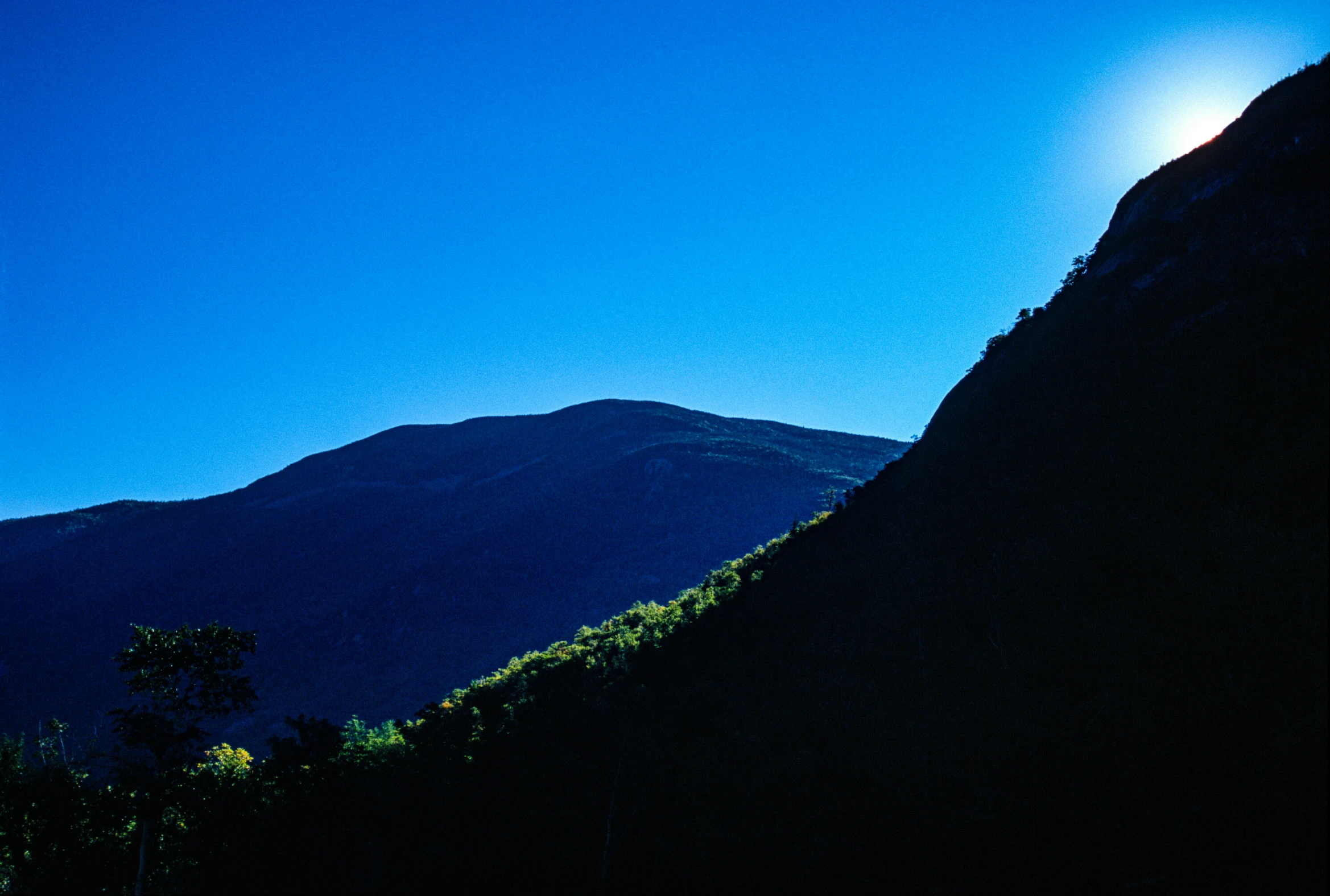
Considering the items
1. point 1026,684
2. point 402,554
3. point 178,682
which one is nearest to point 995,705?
point 1026,684

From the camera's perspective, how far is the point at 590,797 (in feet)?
58.8

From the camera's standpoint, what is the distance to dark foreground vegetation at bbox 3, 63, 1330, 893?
12.4 m

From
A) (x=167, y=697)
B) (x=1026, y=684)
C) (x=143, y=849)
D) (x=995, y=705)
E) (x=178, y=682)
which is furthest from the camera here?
(x=178, y=682)

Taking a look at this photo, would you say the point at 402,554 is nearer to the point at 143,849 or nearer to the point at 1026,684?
the point at 143,849

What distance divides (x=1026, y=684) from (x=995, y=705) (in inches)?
39.4

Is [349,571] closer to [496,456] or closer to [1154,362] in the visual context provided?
[496,456]

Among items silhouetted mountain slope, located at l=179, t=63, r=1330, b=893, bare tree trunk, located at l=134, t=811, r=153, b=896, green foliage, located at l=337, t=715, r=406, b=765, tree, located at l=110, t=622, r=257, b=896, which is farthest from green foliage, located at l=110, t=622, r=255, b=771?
green foliage, located at l=337, t=715, r=406, b=765

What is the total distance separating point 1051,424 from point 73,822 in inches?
1409

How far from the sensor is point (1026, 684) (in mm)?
15977

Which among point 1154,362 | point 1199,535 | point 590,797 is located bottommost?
point 590,797

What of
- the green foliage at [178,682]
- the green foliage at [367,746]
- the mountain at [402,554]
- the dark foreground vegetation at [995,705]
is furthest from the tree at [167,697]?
the mountain at [402,554]

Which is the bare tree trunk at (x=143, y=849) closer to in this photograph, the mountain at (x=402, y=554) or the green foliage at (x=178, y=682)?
the green foliage at (x=178, y=682)

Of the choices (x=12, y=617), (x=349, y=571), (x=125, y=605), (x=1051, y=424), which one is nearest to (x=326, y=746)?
(x=1051, y=424)

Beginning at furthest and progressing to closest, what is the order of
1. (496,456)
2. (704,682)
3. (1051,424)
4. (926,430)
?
1. (496,456)
2. (926,430)
3. (1051,424)
4. (704,682)
